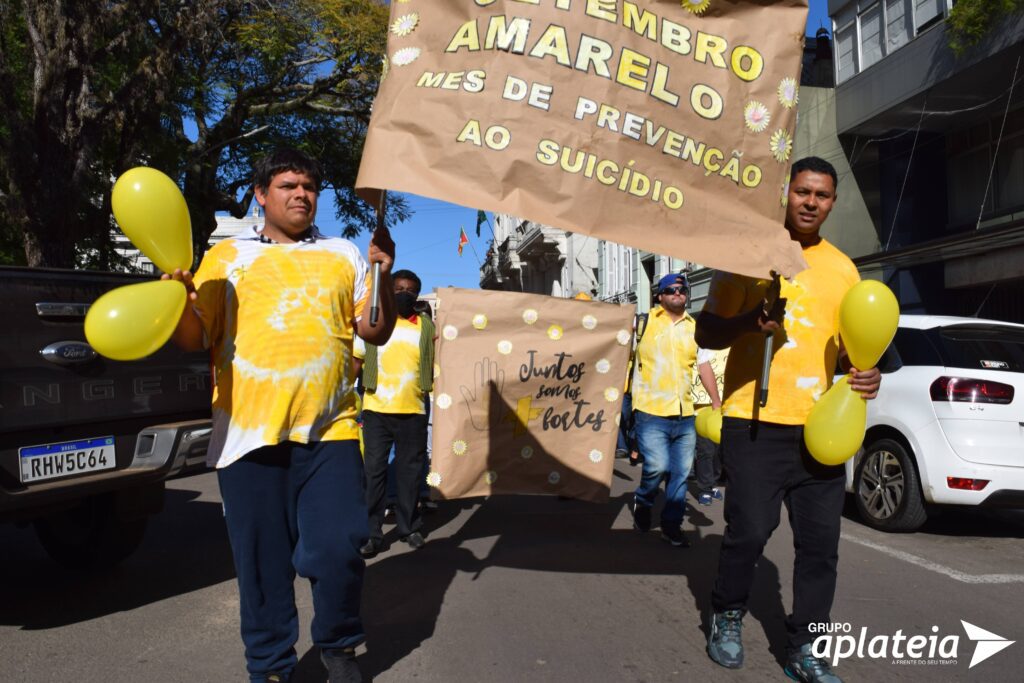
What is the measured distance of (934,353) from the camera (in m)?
6.39

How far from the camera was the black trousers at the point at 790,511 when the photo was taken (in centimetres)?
333

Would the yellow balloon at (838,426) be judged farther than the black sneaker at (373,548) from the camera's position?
No

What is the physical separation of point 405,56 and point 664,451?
388cm

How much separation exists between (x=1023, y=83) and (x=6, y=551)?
14.9 meters

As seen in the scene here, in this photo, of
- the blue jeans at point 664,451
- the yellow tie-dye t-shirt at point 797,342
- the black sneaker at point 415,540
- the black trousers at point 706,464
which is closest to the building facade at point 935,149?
the black trousers at point 706,464

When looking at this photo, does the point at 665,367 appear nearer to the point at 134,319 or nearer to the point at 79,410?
the point at 79,410

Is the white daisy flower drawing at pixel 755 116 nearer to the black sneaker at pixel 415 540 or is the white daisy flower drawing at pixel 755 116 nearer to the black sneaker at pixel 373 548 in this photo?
the black sneaker at pixel 373 548

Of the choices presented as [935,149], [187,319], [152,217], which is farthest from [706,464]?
[935,149]

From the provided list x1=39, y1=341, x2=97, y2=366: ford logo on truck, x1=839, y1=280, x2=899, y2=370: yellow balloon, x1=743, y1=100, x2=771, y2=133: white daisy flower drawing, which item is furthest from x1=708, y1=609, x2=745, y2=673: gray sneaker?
x1=39, y1=341, x2=97, y2=366: ford logo on truck

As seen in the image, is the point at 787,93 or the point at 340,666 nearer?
the point at 340,666

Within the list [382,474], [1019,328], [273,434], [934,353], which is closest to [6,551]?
[382,474]

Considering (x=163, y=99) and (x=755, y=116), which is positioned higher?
(x=163, y=99)

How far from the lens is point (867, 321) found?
10.2ft
